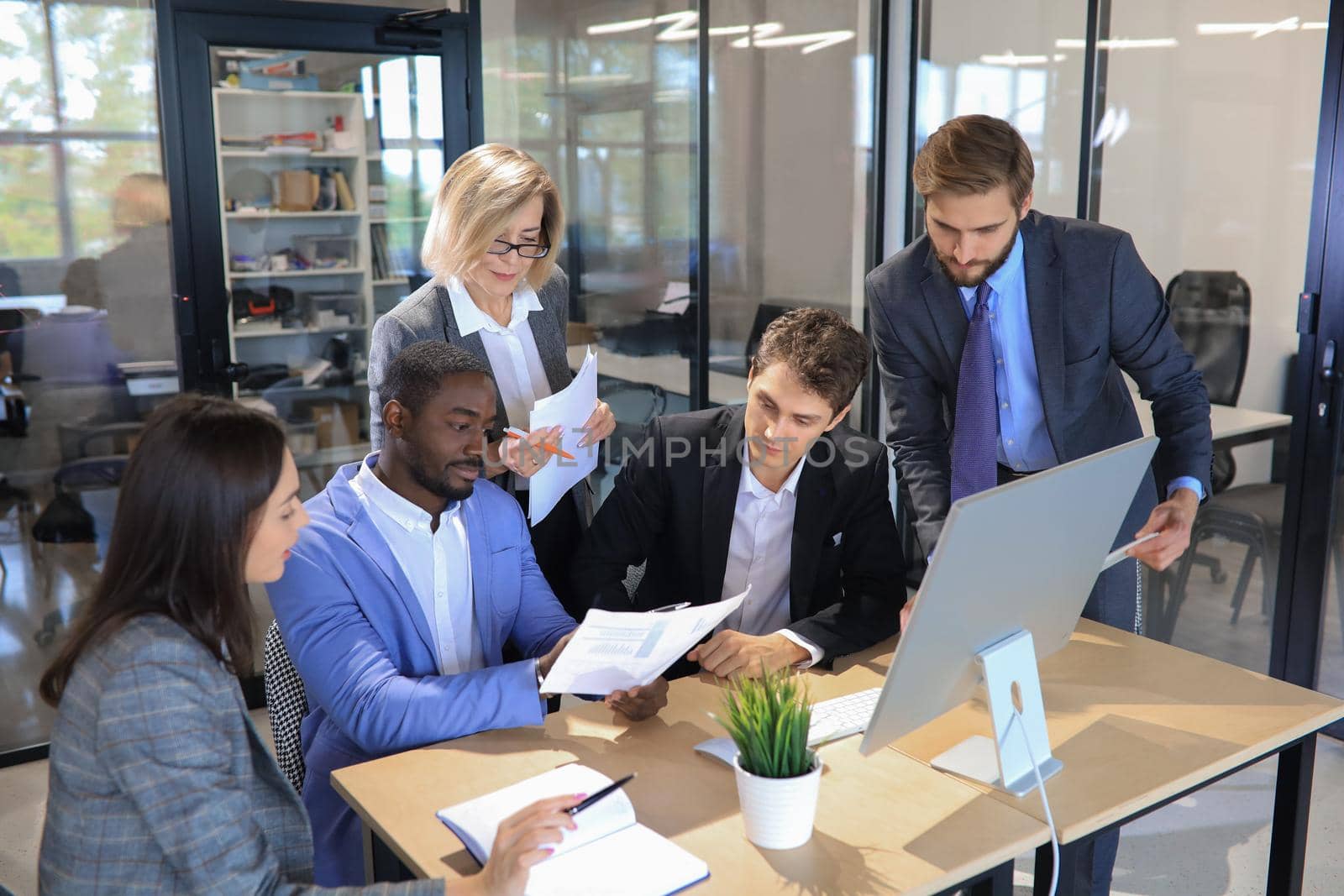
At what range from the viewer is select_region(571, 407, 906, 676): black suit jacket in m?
2.28

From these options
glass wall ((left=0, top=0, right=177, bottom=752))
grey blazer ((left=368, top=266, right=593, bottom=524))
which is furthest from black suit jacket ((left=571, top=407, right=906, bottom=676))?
glass wall ((left=0, top=0, right=177, bottom=752))

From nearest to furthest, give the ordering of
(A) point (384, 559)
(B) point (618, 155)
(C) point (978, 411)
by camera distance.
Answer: (A) point (384, 559) < (C) point (978, 411) < (B) point (618, 155)

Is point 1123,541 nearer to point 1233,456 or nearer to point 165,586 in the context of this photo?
point 1233,456

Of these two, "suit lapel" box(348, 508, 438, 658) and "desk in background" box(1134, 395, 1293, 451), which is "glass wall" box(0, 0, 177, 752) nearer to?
"suit lapel" box(348, 508, 438, 658)

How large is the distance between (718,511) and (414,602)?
2.11 ft

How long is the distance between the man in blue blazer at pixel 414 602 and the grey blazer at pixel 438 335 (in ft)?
0.79

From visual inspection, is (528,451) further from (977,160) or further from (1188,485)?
(1188,485)

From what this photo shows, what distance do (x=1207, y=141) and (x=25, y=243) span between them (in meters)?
3.39

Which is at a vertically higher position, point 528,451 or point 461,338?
point 461,338

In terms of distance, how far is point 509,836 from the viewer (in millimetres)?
1289

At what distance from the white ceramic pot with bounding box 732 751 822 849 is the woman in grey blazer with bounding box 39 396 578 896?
0.23m

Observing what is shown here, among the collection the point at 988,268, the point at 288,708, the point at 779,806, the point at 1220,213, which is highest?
the point at 1220,213

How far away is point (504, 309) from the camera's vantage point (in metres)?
2.53

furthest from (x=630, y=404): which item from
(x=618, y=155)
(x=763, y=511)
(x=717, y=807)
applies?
(x=717, y=807)
